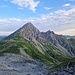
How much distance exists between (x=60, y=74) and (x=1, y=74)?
165 ft

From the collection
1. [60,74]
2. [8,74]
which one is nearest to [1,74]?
[8,74]

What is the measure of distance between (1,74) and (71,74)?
5690 centimetres

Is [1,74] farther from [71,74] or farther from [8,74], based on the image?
[71,74]

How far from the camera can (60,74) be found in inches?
3718

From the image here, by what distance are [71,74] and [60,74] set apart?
6.66m

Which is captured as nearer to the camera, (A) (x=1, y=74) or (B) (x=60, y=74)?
(B) (x=60, y=74)

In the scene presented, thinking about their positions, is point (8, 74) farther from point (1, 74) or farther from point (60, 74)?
point (60, 74)

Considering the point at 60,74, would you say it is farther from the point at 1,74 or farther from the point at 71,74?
the point at 1,74

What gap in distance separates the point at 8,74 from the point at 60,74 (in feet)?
165

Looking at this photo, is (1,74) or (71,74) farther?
(1,74)

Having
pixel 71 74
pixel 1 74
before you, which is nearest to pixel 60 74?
pixel 71 74

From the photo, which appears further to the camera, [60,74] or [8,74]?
[8,74]

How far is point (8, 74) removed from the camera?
13588 cm
